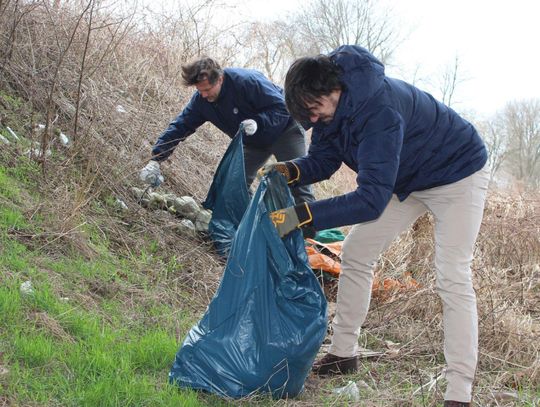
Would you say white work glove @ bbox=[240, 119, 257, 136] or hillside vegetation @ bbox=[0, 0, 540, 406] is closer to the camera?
hillside vegetation @ bbox=[0, 0, 540, 406]

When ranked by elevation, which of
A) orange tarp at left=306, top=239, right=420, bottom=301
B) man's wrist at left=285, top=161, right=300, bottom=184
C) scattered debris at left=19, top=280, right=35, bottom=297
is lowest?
scattered debris at left=19, top=280, right=35, bottom=297

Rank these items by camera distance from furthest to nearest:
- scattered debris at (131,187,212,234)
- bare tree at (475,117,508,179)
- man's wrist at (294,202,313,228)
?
bare tree at (475,117,508,179), scattered debris at (131,187,212,234), man's wrist at (294,202,313,228)

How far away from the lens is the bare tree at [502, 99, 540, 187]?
22328 mm

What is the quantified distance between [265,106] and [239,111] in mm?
196

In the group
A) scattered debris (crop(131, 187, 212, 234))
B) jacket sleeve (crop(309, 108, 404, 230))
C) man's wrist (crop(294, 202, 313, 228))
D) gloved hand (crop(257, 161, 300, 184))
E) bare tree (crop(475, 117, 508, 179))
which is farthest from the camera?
bare tree (crop(475, 117, 508, 179))

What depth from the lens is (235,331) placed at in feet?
9.16

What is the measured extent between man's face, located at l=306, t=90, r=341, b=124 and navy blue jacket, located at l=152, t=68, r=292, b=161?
6.27ft

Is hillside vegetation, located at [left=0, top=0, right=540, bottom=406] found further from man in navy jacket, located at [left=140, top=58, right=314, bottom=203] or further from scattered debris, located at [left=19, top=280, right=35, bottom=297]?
man in navy jacket, located at [left=140, top=58, right=314, bottom=203]

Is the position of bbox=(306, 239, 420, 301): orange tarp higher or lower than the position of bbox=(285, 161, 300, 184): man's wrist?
lower

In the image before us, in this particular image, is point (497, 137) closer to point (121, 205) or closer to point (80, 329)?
point (121, 205)

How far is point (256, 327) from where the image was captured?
2791mm

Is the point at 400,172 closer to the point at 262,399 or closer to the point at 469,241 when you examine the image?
the point at 469,241

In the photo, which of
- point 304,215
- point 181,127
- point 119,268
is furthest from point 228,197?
point 304,215

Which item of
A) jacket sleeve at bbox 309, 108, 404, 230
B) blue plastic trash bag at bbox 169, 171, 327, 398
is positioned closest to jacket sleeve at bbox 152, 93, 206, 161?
blue plastic trash bag at bbox 169, 171, 327, 398
